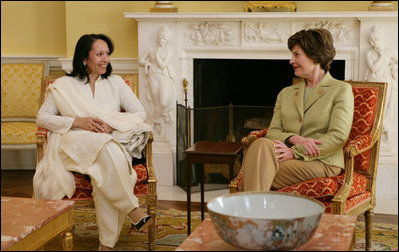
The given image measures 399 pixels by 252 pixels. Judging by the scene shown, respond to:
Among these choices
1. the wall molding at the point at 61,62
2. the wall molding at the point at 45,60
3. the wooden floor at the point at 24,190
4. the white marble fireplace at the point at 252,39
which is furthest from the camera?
the wall molding at the point at 45,60

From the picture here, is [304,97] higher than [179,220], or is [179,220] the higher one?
[304,97]

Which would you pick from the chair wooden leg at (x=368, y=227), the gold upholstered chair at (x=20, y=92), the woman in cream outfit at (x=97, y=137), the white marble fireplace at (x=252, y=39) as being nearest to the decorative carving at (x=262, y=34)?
the white marble fireplace at (x=252, y=39)

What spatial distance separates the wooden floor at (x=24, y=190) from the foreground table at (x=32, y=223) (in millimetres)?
1693

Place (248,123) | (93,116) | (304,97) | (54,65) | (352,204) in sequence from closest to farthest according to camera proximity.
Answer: (352,204)
(304,97)
(93,116)
(248,123)
(54,65)

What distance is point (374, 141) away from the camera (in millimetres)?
3266

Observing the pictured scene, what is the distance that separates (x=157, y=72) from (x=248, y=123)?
83 centimetres

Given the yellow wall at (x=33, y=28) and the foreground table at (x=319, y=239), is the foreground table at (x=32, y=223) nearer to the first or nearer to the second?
the foreground table at (x=319, y=239)

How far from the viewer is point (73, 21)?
17.1 ft

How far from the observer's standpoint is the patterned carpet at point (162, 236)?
11.2ft

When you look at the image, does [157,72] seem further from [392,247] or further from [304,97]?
[392,247]

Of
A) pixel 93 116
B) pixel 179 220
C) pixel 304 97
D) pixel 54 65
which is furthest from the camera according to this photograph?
pixel 54 65

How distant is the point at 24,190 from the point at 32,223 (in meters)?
2.60

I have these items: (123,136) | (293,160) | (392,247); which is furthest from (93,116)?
(392,247)

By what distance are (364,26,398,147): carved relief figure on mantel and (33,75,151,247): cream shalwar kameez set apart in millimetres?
1827
